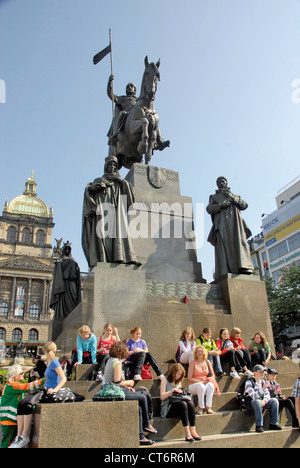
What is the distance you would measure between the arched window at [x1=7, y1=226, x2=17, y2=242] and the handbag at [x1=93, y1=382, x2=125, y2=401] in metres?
95.7

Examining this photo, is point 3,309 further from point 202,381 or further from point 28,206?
point 202,381

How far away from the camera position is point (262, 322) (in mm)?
9930

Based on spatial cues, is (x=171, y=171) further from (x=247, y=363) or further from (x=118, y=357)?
(x=118, y=357)

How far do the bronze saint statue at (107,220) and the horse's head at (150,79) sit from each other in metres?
3.62

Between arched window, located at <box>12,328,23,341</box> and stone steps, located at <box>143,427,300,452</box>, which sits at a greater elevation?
arched window, located at <box>12,328,23,341</box>

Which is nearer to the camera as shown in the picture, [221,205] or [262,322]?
[262,322]

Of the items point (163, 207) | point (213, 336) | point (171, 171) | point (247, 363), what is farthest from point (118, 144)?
point (247, 363)

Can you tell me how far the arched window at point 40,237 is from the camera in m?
97.2

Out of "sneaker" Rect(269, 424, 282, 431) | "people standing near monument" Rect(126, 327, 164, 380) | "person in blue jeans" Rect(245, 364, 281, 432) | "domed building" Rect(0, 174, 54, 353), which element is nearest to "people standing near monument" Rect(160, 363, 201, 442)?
"people standing near monument" Rect(126, 327, 164, 380)

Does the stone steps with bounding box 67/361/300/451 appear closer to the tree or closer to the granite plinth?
the granite plinth

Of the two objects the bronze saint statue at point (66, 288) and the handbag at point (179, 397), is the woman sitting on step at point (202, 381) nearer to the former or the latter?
the handbag at point (179, 397)

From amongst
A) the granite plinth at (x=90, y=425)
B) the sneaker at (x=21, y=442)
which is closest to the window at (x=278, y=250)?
the granite plinth at (x=90, y=425)

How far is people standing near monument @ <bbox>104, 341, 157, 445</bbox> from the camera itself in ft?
16.3

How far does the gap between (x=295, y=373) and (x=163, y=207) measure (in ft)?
19.2
